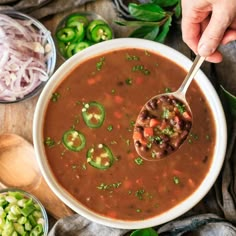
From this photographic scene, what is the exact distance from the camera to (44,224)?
3.36 meters

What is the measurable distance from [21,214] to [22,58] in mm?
911

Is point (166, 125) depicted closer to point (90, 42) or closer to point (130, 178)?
point (130, 178)

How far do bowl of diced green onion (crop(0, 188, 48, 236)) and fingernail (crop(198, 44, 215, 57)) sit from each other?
1264 millimetres

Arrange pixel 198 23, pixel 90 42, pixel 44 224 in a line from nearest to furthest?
pixel 198 23
pixel 44 224
pixel 90 42

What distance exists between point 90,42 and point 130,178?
2.97 ft

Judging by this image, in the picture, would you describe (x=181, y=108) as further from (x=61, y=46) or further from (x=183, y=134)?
(x=61, y=46)

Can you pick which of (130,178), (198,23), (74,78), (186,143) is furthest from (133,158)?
(198,23)

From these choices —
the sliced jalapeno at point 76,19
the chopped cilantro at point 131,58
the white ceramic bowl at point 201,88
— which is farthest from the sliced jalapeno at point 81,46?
the chopped cilantro at point 131,58

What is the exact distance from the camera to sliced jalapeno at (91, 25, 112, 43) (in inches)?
139

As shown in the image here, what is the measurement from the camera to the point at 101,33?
139 inches

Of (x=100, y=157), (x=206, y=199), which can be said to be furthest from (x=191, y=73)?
(x=206, y=199)

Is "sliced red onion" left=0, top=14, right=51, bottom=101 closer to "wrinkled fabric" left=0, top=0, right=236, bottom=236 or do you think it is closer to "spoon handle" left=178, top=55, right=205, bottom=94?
"wrinkled fabric" left=0, top=0, right=236, bottom=236

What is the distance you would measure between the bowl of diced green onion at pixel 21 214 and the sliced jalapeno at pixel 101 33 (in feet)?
3.31

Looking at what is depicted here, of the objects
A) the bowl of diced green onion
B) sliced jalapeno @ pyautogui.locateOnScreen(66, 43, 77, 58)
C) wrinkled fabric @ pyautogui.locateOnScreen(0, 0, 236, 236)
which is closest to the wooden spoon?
the bowl of diced green onion
